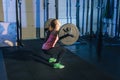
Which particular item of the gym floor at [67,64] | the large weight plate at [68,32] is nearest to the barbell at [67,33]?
the large weight plate at [68,32]

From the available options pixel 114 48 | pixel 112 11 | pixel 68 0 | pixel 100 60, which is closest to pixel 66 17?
pixel 68 0

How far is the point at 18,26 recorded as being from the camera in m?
3.96

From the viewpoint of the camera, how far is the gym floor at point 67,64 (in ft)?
8.04

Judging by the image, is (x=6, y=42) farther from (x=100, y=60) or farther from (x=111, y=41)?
(x=111, y=41)

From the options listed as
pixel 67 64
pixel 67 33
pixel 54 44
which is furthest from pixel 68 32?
pixel 67 64

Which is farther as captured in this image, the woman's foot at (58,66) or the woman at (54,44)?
the woman at (54,44)

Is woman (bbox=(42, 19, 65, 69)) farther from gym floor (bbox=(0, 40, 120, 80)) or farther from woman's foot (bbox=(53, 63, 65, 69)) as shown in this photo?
gym floor (bbox=(0, 40, 120, 80))

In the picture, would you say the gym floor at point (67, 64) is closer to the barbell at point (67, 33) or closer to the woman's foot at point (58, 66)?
the woman's foot at point (58, 66)

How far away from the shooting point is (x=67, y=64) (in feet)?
9.56

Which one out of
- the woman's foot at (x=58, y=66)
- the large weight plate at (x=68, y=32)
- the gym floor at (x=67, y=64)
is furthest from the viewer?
the large weight plate at (x=68, y=32)

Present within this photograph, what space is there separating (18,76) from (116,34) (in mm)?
2863

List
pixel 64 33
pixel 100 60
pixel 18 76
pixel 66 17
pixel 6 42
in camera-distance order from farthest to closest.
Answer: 1. pixel 66 17
2. pixel 6 42
3. pixel 100 60
4. pixel 64 33
5. pixel 18 76

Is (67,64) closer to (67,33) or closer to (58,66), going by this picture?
(58,66)

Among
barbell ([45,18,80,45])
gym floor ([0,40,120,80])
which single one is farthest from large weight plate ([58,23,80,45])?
gym floor ([0,40,120,80])
